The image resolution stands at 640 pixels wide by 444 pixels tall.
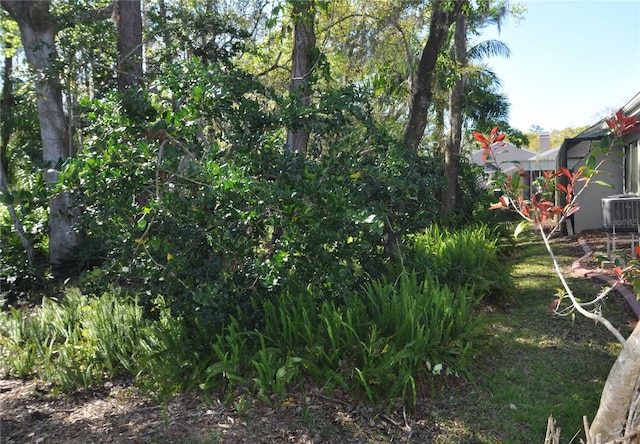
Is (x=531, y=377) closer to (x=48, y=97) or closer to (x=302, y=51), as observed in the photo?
(x=302, y=51)

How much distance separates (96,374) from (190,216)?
1.71 m

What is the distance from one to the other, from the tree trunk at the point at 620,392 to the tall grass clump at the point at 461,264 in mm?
2713

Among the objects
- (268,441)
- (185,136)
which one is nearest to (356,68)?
(185,136)

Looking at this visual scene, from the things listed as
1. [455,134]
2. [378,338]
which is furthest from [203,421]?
[455,134]

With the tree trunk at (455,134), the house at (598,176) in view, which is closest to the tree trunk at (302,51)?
the tree trunk at (455,134)

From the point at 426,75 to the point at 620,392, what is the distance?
23.2 feet

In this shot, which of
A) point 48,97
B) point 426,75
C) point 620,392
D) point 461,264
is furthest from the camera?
point 426,75

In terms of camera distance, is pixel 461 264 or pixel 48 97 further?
pixel 48 97

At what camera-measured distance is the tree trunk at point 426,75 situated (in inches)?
350

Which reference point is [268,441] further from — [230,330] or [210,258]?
[210,258]

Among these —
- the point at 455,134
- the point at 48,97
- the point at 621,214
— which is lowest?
the point at 621,214

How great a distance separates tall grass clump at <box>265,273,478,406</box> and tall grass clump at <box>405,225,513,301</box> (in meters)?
0.88

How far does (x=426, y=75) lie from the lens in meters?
8.90

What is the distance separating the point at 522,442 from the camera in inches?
138
